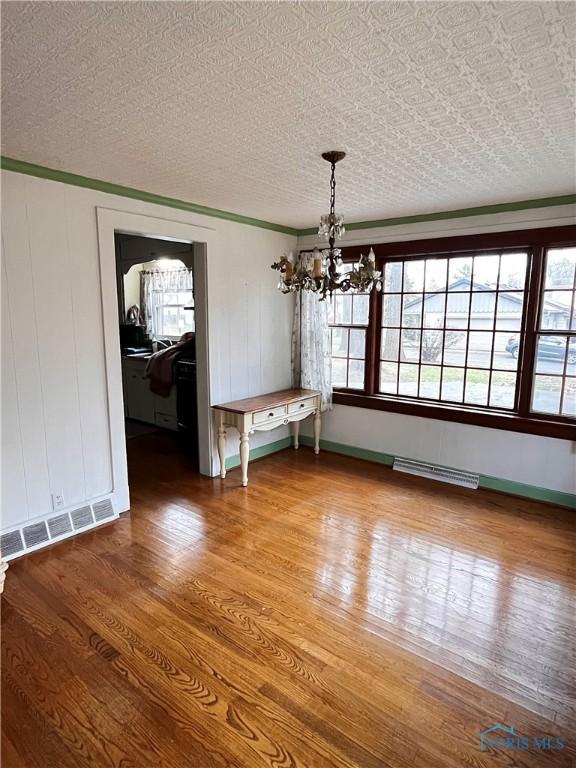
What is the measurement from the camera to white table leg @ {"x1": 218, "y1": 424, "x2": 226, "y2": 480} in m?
4.09

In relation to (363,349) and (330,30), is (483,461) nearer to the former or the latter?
(363,349)

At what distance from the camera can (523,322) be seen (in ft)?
12.2

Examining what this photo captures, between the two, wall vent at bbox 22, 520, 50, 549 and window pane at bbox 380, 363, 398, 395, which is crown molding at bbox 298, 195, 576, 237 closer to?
window pane at bbox 380, 363, 398, 395

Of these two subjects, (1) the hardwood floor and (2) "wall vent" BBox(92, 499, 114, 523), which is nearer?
(1) the hardwood floor

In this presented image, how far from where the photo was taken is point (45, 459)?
9.85ft

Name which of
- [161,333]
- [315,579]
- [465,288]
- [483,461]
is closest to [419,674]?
[315,579]

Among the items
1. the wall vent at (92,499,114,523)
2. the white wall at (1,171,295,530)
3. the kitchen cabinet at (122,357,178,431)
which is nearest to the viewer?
the white wall at (1,171,295,530)

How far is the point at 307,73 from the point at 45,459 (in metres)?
2.75

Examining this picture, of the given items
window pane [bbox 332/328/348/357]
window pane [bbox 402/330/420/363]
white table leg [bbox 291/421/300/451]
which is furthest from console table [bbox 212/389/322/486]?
window pane [bbox 402/330/420/363]

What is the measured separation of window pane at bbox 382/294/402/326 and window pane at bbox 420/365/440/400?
0.55 m

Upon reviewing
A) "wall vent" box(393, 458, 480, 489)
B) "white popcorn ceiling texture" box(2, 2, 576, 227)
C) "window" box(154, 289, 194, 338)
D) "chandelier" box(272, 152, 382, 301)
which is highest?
"white popcorn ceiling texture" box(2, 2, 576, 227)

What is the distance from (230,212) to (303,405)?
200 cm

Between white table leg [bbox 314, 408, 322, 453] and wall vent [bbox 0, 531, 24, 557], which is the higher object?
white table leg [bbox 314, 408, 322, 453]

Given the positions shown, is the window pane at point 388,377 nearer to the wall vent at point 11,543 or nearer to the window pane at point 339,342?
the window pane at point 339,342
